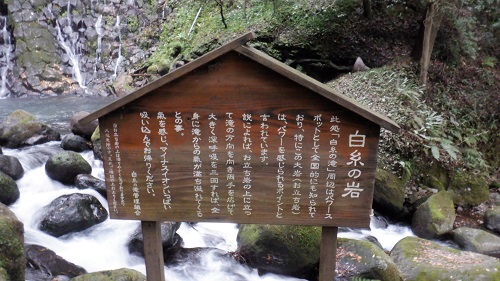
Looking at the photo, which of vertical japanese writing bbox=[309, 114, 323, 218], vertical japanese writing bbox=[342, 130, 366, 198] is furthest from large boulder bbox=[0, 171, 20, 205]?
vertical japanese writing bbox=[342, 130, 366, 198]

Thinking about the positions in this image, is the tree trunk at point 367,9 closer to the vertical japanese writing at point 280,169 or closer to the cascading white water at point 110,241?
the cascading white water at point 110,241

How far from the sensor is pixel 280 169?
3004 mm

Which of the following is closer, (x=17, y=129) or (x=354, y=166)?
(x=354, y=166)

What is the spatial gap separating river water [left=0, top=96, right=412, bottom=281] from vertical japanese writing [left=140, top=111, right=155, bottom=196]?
2.77m

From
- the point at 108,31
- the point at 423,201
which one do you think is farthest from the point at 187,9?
the point at 423,201

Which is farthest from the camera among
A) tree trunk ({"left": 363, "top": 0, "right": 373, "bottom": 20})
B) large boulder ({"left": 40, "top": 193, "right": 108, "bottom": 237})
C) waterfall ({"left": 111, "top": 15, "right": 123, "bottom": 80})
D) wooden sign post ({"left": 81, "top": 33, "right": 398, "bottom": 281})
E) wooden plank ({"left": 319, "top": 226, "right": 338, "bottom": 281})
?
waterfall ({"left": 111, "top": 15, "right": 123, "bottom": 80})

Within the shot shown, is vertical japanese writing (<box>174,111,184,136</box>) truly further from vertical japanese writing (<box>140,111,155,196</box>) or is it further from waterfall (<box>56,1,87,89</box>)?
waterfall (<box>56,1,87,89</box>)

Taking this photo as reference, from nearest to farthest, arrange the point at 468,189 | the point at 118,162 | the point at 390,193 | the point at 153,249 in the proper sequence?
the point at 118,162
the point at 153,249
the point at 390,193
the point at 468,189

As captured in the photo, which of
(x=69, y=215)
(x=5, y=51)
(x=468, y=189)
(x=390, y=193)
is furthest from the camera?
(x=5, y=51)

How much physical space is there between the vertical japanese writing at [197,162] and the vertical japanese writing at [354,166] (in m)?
1.13

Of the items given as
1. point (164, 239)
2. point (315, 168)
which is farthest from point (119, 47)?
point (315, 168)

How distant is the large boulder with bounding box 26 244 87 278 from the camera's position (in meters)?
5.14

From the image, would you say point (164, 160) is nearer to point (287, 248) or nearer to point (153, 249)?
point (153, 249)

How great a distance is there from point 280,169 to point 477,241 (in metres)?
4.77
